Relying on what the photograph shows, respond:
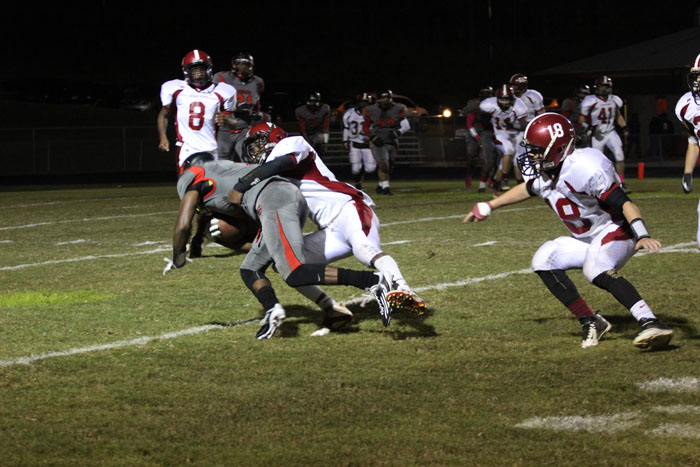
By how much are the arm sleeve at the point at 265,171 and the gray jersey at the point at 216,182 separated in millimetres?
176

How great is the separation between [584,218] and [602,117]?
1132 centimetres

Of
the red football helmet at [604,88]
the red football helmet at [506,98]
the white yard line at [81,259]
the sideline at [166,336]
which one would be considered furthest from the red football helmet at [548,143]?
the red football helmet at [604,88]

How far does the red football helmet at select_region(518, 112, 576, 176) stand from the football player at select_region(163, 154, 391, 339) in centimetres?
109

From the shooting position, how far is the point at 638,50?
2947cm

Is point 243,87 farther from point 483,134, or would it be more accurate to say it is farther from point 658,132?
point 658,132

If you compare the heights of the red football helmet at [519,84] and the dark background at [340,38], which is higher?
the dark background at [340,38]

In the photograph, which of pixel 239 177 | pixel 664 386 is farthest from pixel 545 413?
pixel 239 177

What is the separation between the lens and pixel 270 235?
595 centimetres

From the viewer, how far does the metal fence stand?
2923 centimetres

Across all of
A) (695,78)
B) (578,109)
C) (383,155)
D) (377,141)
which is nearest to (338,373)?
(695,78)

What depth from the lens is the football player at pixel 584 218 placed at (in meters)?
5.42

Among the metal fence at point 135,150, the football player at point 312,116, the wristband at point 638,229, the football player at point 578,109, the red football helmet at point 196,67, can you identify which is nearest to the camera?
the wristband at point 638,229

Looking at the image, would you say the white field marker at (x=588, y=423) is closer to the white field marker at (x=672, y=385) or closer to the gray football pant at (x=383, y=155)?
the white field marker at (x=672, y=385)

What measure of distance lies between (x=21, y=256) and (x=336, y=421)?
6.68 metres
